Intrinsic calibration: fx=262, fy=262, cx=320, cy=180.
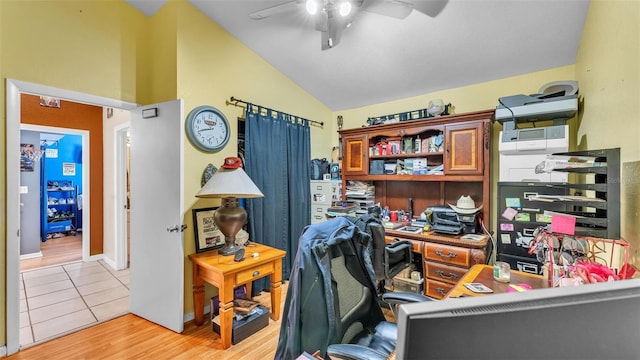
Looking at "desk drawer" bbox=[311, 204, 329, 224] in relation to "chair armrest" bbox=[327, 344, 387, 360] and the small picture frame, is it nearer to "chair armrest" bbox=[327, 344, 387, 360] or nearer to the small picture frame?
the small picture frame

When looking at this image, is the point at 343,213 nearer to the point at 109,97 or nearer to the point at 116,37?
the point at 109,97

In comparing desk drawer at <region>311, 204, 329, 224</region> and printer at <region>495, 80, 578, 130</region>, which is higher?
printer at <region>495, 80, 578, 130</region>

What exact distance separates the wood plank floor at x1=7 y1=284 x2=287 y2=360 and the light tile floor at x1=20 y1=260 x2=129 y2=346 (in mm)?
167

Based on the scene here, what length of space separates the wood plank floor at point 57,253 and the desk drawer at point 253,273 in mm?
3665

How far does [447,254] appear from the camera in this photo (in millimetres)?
2463

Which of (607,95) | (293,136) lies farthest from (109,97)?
(607,95)

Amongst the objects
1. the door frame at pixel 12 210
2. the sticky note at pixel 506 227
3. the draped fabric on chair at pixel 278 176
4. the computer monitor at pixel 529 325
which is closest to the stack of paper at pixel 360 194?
the draped fabric on chair at pixel 278 176

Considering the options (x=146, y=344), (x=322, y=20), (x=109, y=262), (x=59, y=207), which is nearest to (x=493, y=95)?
(x=322, y=20)

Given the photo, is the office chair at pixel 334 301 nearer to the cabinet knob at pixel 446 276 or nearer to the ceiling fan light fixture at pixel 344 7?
the cabinet knob at pixel 446 276

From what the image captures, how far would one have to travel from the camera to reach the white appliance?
211 cm

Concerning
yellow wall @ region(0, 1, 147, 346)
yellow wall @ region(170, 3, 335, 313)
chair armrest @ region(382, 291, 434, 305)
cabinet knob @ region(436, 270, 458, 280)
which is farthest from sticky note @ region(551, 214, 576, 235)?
yellow wall @ region(0, 1, 147, 346)

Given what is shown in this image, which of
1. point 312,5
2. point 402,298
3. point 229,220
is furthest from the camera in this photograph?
point 229,220

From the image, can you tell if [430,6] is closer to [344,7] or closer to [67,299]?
[344,7]

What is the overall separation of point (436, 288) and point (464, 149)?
55.1 inches
